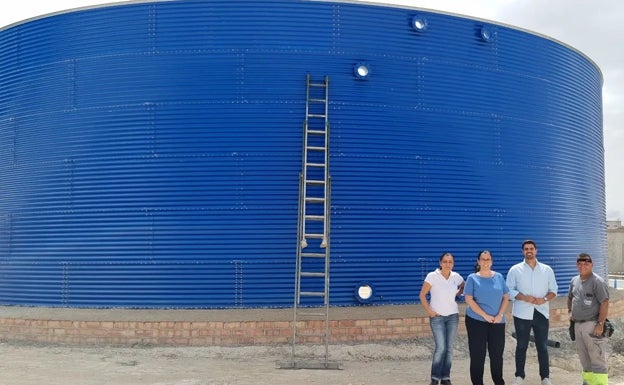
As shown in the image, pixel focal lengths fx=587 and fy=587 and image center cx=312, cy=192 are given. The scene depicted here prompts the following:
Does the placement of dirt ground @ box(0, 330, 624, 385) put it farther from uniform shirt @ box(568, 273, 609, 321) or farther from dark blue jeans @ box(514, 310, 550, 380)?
uniform shirt @ box(568, 273, 609, 321)

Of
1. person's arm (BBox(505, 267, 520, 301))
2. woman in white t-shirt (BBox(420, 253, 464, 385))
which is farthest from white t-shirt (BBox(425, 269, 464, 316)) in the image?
person's arm (BBox(505, 267, 520, 301))

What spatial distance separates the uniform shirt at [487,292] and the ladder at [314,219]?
3071mm

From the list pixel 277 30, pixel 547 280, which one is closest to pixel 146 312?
pixel 277 30

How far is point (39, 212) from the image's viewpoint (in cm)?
1123

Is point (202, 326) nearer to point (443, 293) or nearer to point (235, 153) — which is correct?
point (235, 153)

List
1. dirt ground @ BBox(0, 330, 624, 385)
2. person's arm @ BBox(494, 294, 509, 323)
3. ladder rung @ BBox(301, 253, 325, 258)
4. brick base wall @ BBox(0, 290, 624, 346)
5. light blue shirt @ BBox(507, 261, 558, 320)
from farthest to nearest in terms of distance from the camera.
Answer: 1. ladder rung @ BBox(301, 253, 325, 258)
2. brick base wall @ BBox(0, 290, 624, 346)
3. dirt ground @ BBox(0, 330, 624, 385)
4. light blue shirt @ BBox(507, 261, 558, 320)
5. person's arm @ BBox(494, 294, 509, 323)

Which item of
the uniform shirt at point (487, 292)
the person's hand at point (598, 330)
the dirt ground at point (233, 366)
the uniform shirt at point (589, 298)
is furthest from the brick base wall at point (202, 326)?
the person's hand at point (598, 330)

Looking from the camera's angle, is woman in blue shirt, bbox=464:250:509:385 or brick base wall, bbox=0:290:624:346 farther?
brick base wall, bbox=0:290:624:346

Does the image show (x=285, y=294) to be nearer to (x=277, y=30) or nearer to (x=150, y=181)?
(x=150, y=181)

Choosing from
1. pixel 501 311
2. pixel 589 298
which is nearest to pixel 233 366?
pixel 501 311

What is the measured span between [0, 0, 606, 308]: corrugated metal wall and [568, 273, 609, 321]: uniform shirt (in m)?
4.35

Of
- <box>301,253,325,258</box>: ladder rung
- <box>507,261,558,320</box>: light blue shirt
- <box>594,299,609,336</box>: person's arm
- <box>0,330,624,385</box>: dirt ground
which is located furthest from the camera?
<box>301,253,325,258</box>: ladder rung

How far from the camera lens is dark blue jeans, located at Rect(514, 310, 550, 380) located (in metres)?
6.85

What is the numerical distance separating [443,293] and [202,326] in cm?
416
